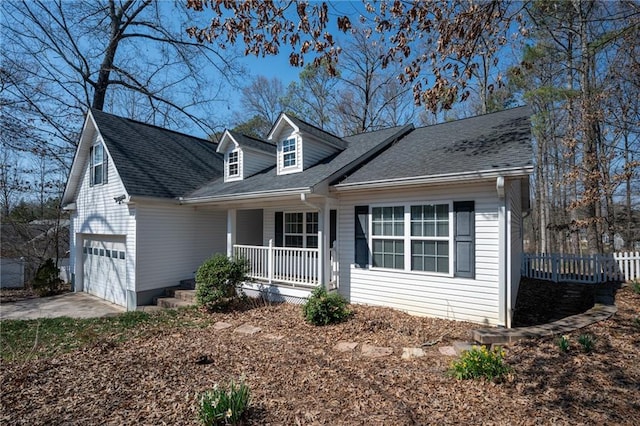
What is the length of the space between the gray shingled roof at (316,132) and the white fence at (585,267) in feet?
27.2

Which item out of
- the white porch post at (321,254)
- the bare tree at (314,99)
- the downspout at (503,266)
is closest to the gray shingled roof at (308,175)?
the white porch post at (321,254)

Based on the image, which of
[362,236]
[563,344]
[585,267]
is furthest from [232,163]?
[585,267]

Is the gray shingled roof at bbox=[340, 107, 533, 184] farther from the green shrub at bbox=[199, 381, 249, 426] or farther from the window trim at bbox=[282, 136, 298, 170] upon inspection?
the green shrub at bbox=[199, 381, 249, 426]

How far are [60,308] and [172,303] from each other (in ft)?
13.0

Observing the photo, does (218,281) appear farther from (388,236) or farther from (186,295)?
(388,236)

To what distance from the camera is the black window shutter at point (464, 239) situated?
247 inches

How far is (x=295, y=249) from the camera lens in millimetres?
8383

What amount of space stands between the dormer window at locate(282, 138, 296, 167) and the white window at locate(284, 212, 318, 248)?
1710mm

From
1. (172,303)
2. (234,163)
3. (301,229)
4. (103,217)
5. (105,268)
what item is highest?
(234,163)

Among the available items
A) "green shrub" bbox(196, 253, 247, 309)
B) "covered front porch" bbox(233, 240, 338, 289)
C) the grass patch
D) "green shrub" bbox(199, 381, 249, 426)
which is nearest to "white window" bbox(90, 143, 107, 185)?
the grass patch

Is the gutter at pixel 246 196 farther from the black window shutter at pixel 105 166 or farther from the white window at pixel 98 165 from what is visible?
the white window at pixel 98 165

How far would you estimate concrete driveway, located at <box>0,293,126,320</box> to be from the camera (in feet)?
30.0

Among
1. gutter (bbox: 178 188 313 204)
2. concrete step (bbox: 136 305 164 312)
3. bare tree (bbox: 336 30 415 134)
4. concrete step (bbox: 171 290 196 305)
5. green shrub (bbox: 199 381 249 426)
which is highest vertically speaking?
bare tree (bbox: 336 30 415 134)

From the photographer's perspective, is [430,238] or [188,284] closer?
[430,238]
